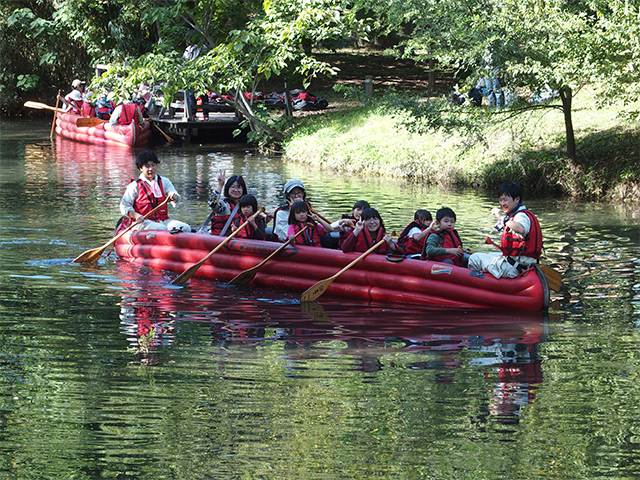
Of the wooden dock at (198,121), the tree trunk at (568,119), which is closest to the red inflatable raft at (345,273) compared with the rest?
the tree trunk at (568,119)

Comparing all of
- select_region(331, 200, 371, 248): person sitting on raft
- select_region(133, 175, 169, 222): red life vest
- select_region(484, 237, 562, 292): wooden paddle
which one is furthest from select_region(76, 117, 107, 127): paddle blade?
select_region(484, 237, 562, 292): wooden paddle

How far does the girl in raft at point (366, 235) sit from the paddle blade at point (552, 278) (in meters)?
1.56

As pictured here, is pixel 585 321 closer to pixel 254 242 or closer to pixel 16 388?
pixel 254 242

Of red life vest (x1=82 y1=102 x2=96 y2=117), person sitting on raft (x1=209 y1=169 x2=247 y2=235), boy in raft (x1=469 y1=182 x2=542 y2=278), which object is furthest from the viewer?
red life vest (x1=82 y1=102 x2=96 y2=117)

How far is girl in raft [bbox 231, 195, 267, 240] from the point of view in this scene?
32.0 ft

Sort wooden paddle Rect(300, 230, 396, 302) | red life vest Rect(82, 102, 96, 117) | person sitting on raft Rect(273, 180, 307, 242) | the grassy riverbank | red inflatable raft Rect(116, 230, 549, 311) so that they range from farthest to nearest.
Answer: red life vest Rect(82, 102, 96, 117) → the grassy riverbank → person sitting on raft Rect(273, 180, 307, 242) → wooden paddle Rect(300, 230, 396, 302) → red inflatable raft Rect(116, 230, 549, 311)

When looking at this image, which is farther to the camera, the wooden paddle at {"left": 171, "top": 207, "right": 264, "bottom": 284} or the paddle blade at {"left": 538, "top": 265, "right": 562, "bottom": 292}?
the wooden paddle at {"left": 171, "top": 207, "right": 264, "bottom": 284}

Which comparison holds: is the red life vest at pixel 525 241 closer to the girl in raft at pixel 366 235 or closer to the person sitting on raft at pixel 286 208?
the girl in raft at pixel 366 235

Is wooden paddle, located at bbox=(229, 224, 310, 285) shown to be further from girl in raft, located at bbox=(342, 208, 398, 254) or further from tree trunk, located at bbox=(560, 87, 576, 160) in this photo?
tree trunk, located at bbox=(560, 87, 576, 160)

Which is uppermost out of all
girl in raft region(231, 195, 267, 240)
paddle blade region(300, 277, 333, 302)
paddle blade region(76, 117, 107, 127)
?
paddle blade region(76, 117, 107, 127)

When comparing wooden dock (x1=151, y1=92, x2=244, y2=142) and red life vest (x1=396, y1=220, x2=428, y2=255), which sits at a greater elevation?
wooden dock (x1=151, y1=92, x2=244, y2=142)

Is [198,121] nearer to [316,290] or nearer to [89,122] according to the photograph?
[89,122]

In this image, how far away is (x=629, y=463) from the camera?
Answer: 4.63 meters

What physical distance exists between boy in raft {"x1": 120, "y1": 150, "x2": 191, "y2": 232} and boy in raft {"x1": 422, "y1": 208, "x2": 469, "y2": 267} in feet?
10.8
